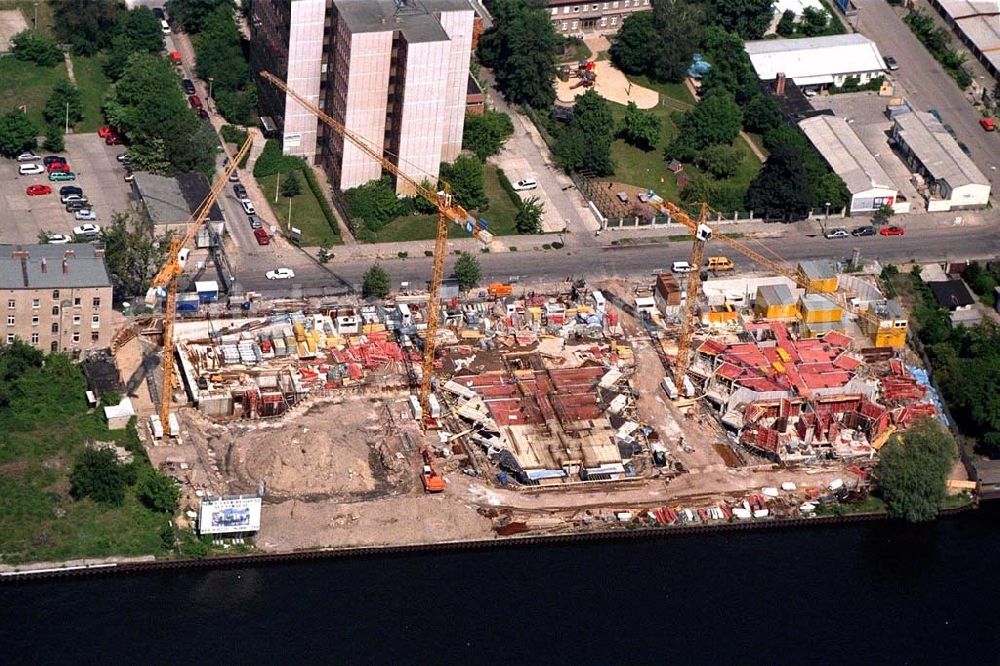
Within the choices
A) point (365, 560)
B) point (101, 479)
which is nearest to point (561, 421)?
point (365, 560)

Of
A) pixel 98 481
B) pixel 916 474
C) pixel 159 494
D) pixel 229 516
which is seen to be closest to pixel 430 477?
pixel 229 516

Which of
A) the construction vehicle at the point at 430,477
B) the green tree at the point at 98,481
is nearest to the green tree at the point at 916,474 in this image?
the construction vehicle at the point at 430,477

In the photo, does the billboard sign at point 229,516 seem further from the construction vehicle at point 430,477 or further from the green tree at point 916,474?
the green tree at point 916,474

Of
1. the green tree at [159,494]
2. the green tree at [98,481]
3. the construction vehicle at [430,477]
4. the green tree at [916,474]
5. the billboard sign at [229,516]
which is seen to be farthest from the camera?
the green tree at [916,474]

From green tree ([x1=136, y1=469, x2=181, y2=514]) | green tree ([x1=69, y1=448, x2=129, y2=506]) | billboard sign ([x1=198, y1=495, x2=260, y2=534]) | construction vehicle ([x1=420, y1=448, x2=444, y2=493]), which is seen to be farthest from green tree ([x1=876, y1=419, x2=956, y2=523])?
green tree ([x1=69, y1=448, x2=129, y2=506])

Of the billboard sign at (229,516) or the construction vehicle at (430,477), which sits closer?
the billboard sign at (229,516)

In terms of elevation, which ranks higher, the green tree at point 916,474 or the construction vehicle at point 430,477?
the green tree at point 916,474

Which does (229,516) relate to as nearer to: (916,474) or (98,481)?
(98,481)

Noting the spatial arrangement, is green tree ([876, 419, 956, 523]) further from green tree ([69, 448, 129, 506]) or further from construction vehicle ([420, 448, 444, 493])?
green tree ([69, 448, 129, 506])
